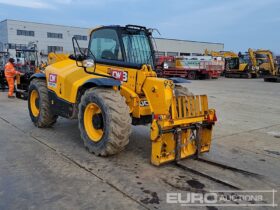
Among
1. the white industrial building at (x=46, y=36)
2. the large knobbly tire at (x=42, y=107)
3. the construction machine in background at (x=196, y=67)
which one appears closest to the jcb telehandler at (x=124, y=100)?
the large knobbly tire at (x=42, y=107)

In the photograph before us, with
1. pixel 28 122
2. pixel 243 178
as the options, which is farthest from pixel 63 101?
pixel 243 178

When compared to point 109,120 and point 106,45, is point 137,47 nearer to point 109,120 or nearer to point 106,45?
point 106,45

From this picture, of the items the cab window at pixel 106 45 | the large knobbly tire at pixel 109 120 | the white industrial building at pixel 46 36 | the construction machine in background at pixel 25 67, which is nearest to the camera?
the large knobbly tire at pixel 109 120

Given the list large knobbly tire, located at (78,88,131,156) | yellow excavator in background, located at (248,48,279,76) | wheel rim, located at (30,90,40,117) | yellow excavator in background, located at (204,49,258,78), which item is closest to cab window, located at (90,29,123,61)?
large knobbly tire, located at (78,88,131,156)

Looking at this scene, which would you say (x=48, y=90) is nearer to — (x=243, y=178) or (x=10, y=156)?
(x=10, y=156)

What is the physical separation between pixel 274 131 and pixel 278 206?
4.30 meters

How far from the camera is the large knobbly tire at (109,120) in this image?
4852 mm

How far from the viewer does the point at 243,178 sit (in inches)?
178

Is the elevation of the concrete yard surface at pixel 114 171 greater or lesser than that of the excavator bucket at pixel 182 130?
lesser

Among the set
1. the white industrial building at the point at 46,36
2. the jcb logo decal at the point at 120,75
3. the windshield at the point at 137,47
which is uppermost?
the white industrial building at the point at 46,36

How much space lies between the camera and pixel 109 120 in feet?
16.0

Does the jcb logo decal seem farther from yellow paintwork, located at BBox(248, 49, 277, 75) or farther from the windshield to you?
yellow paintwork, located at BBox(248, 49, 277, 75)

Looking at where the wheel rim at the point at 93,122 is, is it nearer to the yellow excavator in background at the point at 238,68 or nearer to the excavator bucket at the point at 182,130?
the excavator bucket at the point at 182,130

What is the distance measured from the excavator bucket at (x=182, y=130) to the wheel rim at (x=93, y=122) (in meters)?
1.06
